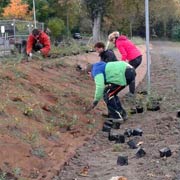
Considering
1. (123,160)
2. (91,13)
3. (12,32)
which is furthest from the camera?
(91,13)

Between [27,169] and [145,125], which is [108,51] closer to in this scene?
[145,125]

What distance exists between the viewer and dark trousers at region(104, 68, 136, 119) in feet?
38.6

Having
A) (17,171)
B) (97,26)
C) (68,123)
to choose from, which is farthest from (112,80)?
(97,26)

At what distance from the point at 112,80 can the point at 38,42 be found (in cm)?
713

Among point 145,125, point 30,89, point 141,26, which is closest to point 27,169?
point 145,125

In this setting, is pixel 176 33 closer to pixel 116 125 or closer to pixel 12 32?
pixel 12 32

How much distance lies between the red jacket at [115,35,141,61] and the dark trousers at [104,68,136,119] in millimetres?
2281

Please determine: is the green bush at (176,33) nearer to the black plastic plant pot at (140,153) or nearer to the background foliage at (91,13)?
the background foliage at (91,13)

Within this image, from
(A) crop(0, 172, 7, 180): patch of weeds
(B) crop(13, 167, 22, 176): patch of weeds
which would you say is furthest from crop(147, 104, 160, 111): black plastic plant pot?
(A) crop(0, 172, 7, 180): patch of weeds

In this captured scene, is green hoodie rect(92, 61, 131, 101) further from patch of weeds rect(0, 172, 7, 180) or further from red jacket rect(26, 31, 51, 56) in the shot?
red jacket rect(26, 31, 51, 56)

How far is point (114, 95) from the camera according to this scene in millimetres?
12016

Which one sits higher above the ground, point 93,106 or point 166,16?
point 166,16

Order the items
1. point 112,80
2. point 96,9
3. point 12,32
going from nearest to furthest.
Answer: point 112,80 → point 12,32 → point 96,9

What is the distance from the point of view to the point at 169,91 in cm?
1681
